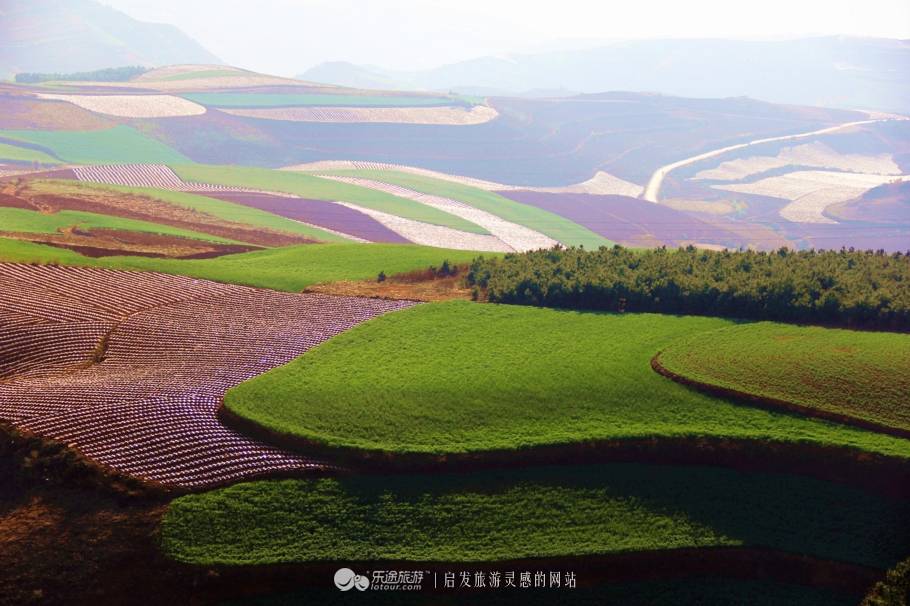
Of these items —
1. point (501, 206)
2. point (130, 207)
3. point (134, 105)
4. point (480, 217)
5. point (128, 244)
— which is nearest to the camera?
point (128, 244)

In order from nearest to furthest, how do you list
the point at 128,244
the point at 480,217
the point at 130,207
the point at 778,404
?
the point at 778,404 → the point at 128,244 → the point at 130,207 → the point at 480,217

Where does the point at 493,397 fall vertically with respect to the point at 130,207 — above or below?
above

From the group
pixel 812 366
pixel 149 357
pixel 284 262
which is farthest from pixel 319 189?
pixel 812 366

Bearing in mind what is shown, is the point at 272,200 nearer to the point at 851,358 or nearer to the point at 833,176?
the point at 851,358

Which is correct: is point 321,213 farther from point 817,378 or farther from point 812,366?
point 817,378

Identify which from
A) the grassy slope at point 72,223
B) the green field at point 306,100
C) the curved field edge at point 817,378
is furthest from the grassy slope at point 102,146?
the curved field edge at point 817,378

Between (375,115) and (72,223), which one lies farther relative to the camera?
(375,115)

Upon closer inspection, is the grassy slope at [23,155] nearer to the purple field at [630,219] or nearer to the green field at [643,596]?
the purple field at [630,219]

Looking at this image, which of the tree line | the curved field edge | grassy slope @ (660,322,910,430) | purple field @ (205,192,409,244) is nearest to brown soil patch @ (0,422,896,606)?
the curved field edge

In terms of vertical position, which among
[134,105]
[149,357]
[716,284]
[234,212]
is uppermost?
[134,105]
